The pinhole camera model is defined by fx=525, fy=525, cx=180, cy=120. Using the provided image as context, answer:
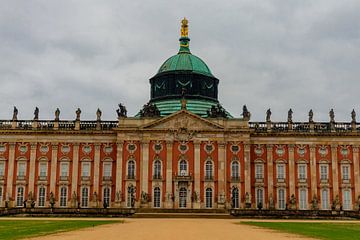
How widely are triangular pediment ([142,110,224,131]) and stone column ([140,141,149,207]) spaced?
8.48 feet

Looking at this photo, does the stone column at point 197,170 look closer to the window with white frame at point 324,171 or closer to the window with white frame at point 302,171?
the window with white frame at point 302,171

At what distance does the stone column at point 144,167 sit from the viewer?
218 feet

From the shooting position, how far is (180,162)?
67.3 metres

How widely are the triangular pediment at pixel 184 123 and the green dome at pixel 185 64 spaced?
34.1 feet

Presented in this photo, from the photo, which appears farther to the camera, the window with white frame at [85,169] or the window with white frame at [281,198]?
the window with white frame at [85,169]

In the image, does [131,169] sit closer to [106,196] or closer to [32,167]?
[106,196]

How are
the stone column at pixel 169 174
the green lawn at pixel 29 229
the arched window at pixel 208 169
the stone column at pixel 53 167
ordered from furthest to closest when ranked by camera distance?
1. the stone column at pixel 53 167
2. the arched window at pixel 208 169
3. the stone column at pixel 169 174
4. the green lawn at pixel 29 229

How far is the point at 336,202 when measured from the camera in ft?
219

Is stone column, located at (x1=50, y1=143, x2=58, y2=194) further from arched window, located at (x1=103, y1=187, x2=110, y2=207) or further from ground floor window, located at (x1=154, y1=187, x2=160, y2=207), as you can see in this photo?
ground floor window, located at (x1=154, y1=187, x2=160, y2=207)

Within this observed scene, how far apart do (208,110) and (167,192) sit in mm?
13999

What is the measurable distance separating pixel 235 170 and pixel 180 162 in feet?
23.4

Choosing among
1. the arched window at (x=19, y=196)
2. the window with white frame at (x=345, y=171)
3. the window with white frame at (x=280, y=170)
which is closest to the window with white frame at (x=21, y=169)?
the arched window at (x=19, y=196)

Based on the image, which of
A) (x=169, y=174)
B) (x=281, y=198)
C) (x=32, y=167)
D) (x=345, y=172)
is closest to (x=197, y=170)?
(x=169, y=174)

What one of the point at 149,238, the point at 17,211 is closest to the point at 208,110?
the point at 17,211
